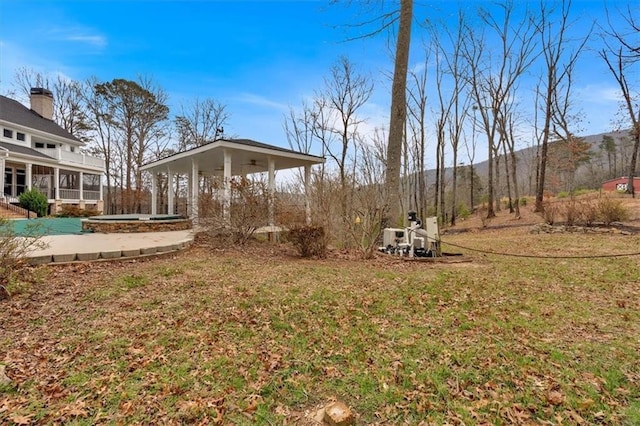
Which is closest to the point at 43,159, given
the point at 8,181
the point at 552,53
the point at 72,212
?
the point at 8,181

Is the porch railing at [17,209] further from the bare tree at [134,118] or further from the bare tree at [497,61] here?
the bare tree at [497,61]

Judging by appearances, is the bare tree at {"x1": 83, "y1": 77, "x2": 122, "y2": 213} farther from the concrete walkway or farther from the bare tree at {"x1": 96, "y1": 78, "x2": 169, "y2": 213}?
the concrete walkway

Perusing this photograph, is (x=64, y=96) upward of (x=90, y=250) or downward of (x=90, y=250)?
A: upward

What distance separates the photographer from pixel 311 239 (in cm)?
684

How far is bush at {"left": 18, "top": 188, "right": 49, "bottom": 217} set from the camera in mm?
14180

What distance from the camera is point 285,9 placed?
10.3 metres

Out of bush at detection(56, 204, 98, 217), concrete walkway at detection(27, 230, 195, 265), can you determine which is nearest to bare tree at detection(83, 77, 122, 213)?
bush at detection(56, 204, 98, 217)

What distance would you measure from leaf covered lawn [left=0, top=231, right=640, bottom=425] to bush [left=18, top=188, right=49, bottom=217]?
42.7 ft

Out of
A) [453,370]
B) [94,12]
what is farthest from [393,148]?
[94,12]

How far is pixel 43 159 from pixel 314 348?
829 inches

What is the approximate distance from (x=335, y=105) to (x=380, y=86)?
3.11 m

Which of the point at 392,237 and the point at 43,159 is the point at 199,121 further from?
the point at 392,237

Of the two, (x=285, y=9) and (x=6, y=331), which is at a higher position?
(x=285, y=9)

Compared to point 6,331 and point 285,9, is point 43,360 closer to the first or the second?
point 6,331
